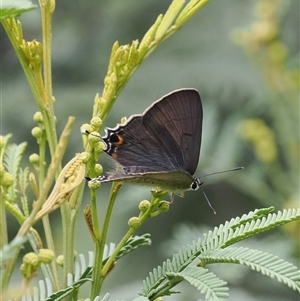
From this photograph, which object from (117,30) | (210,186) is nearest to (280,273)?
(210,186)

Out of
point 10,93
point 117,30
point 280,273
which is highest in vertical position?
point 117,30

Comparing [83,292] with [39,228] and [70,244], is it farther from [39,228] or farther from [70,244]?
[70,244]

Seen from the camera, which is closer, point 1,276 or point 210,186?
point 1,276

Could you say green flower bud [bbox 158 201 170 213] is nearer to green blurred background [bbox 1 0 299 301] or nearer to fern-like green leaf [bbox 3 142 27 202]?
fern-like green leaf [bbox 3 142 27 202]

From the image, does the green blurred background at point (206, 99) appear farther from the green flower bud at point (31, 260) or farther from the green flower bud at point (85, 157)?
the green flower bud at point (31, 260)

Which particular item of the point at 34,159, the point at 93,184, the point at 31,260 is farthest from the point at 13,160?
the point at 31,260

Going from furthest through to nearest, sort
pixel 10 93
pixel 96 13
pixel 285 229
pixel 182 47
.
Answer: pixel 96 13, pixel 182 47, pixel 10 93, pixel 285 229

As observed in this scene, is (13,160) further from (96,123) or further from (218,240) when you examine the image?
(218,240)

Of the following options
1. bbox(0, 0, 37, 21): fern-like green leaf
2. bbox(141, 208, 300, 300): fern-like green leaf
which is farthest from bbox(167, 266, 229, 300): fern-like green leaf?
bbox(0, 0, 37, 21): fern-like green leaf
